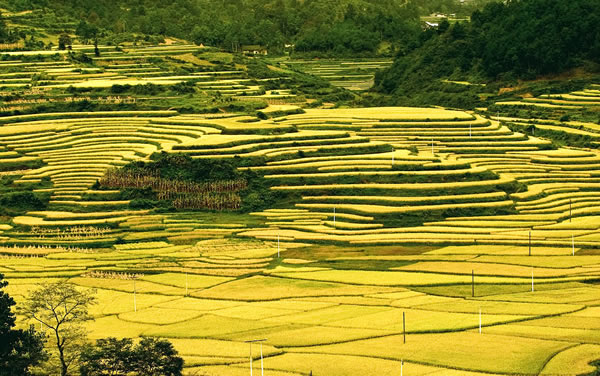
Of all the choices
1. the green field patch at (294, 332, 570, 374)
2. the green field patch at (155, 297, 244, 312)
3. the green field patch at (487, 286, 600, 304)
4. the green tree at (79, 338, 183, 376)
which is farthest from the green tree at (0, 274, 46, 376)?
the green field patch at (487, 286, 600, 304)

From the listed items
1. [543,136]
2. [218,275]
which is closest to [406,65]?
[543,136]

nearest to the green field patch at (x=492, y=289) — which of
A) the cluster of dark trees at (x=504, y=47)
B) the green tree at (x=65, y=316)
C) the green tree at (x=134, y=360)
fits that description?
the green tree at (x=65, y=316)

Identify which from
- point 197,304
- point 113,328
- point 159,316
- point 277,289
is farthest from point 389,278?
point 113,328

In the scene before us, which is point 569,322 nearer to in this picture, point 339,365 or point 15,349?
point 339,365

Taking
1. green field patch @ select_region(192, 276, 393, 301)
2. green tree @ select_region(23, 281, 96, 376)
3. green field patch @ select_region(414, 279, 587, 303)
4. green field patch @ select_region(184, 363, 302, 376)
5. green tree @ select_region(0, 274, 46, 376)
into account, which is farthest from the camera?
green field patch @ select_region(192, 276, 393, 301)

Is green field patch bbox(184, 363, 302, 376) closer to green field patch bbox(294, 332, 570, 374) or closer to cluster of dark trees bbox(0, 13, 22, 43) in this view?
green field patch bbox(294, 332, 570, 374)

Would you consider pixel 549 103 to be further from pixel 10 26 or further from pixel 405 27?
pixel 10 26
